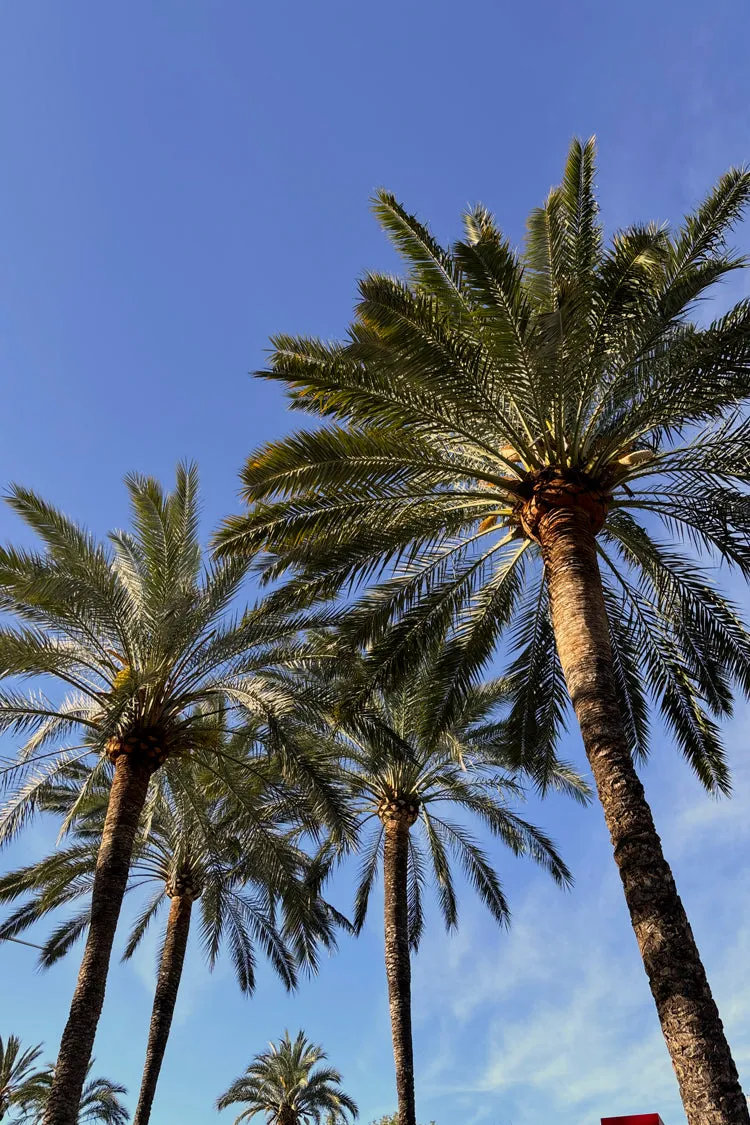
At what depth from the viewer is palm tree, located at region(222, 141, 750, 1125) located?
8859 millimetres

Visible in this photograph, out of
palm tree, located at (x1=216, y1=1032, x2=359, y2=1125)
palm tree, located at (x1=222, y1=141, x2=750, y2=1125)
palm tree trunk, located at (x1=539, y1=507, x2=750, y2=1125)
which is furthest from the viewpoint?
palm tree, located at (x1=216, y1=1032, x2=359, y2=1125)

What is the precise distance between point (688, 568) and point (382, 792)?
8.79 meters

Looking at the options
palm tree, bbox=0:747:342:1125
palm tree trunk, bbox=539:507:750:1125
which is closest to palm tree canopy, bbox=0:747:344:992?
palm tree, bbox=0:747:342:1125

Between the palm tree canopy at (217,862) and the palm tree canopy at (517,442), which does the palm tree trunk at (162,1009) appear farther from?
the palm tree canopy at (517,442)

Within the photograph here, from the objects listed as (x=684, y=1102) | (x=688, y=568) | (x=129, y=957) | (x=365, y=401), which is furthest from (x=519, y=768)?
(x=129, y=957)

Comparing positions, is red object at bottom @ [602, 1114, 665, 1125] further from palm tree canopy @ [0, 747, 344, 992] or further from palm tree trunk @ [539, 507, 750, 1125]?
palm tree canopy @ [0, 747, 344, 992]

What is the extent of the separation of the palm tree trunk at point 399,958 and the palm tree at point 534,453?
6.19 meters

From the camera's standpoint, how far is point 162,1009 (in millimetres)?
16750

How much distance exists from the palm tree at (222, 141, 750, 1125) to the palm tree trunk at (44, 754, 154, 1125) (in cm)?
352

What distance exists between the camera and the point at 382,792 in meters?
17.5

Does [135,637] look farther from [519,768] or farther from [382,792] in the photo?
[382,792]

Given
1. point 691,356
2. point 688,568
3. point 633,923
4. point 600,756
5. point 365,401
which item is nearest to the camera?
point 633,923

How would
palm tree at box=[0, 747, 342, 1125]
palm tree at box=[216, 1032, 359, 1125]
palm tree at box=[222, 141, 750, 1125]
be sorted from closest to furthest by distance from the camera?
palm tree at box=[222, 141, 750, 1125]
palm tree at box=[0, 747, 342, 1125]
palm tree at box=[216, 1032, 359, 1125]

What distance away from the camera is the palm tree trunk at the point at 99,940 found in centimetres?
989
